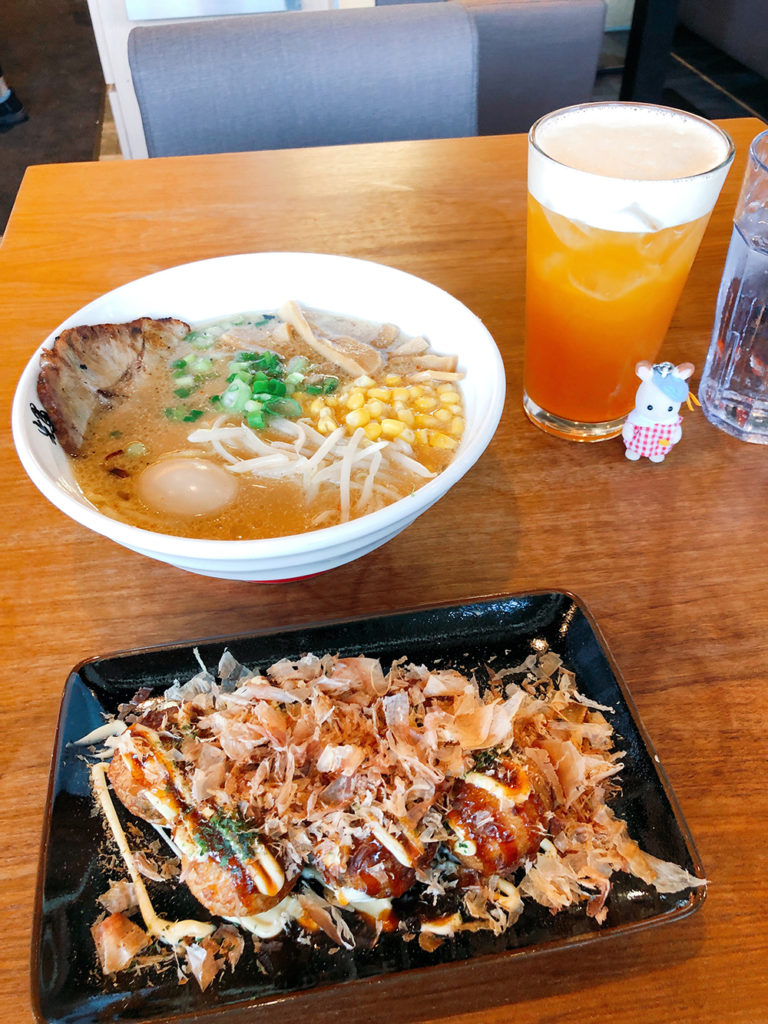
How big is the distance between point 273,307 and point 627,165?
0.59 metres

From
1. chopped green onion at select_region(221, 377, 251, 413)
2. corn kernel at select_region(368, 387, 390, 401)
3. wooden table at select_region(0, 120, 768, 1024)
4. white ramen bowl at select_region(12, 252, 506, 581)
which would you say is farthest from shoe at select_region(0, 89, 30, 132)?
corn kernel at select_region(368, 387, 390, 401)

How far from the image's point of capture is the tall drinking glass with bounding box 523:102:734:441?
942 mm

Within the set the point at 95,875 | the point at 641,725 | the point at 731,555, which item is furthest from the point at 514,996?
the point at 731,555

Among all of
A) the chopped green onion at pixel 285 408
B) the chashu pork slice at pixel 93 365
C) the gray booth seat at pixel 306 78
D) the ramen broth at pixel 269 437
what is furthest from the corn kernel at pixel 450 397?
the gray booth seat at pixel 306 78

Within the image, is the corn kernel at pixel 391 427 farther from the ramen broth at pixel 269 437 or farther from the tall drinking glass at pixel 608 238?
the tall drinking glass at pixel 608 238

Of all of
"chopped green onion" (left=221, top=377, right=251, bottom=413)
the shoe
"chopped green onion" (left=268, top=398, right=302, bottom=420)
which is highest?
"chopped green onion" (left=221, top=377, right=251, bottom=413)

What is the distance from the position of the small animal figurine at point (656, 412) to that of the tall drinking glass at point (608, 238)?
0.06 m

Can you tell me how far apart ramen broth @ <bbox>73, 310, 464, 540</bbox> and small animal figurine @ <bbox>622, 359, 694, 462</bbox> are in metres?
0.25

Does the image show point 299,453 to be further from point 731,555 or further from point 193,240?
point 193,240

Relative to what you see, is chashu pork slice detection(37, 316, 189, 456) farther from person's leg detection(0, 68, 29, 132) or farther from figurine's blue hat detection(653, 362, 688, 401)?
person's leg detection(0, 68, 29, 132)

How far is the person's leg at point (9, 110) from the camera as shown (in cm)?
482

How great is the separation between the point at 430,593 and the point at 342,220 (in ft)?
3.37

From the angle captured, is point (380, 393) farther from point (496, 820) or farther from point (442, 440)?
point (496, 820)

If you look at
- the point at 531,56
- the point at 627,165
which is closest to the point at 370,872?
the point at 627,165
